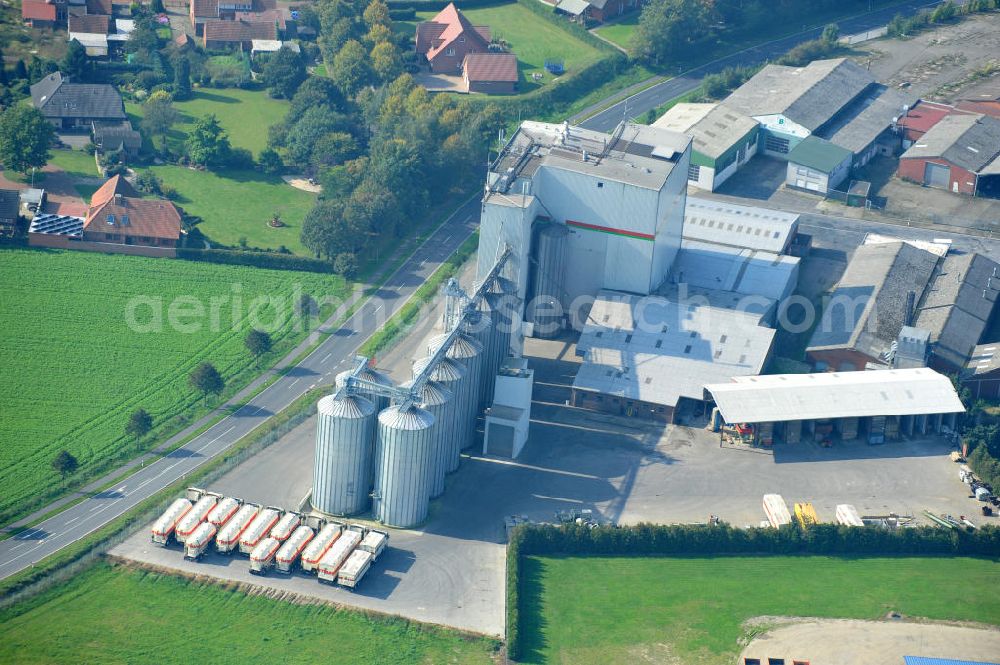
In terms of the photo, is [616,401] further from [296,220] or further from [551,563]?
[296,220]

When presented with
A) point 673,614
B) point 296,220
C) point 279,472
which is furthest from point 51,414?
point 673,614

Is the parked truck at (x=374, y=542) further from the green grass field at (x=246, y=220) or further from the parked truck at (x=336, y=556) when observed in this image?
the green grass field at (x=246, y=220)

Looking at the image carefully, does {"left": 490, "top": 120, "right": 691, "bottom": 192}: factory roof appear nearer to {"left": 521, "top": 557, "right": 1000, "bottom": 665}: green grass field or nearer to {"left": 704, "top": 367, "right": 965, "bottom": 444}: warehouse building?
{"left": 704, "top": 367, "right": 965, "bottom": 444}: warehouse building

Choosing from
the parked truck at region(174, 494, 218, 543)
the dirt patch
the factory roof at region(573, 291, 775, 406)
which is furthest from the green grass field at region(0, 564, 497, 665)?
the factory roof at region(573, 291, 775, 406)

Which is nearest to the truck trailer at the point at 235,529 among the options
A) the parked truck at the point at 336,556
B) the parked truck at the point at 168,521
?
the parked truck at the point at 168,521

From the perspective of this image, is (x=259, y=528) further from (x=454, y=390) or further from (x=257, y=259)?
(x=257, y=259)

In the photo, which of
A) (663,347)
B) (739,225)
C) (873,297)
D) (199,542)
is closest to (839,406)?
(663,347)
